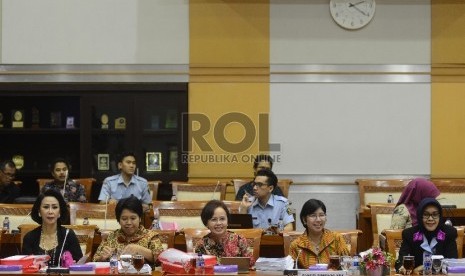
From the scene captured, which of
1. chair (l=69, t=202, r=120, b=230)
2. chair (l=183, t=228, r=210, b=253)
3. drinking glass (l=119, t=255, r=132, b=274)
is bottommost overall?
drinking glass (l=119, t=255, r=132, b=274)

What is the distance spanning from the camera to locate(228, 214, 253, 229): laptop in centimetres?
747

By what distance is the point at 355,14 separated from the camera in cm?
1062

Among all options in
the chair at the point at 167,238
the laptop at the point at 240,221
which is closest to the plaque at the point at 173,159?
the laptop at the point at 240,221

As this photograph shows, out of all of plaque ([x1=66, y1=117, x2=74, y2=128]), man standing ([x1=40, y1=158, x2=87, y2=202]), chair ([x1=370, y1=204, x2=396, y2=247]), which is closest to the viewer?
chair ([x1=370, y1=204, x2=396, y2=247])

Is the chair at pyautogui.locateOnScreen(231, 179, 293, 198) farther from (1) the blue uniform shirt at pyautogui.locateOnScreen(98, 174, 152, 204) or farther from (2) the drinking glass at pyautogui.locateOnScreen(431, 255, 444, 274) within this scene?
(2) the drinking glass at pyautogui.locateOnScreen(431, 255, 444, 274)

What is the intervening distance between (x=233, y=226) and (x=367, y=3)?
420 centimetres

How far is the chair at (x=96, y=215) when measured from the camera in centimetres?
793

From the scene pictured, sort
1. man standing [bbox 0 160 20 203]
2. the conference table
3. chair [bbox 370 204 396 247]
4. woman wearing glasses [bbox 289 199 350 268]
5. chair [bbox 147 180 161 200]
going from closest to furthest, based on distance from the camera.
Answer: woman wearing glasses [bbox 289 199 350 268] → the conference table → chair [bbox 370 204 396 247] → man standing [bbox 0 160 20 203] → chair [bbox 147 180 161 200]

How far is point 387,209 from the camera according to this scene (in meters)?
7.88

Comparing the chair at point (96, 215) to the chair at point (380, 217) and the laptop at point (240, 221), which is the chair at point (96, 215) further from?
the chair at point (380, 217)

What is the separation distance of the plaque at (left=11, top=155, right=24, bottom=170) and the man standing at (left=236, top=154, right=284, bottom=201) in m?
A: 2.97

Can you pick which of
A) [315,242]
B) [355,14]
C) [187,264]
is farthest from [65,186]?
[187,264]

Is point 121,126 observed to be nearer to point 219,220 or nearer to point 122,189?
point 122,189

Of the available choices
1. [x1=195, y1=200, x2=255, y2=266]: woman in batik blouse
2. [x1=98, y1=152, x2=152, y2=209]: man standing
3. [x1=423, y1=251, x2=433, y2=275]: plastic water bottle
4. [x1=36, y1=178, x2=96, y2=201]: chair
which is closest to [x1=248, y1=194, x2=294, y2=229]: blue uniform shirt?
[x1=98, y1=152, x2=152, y2=209]: man standing
